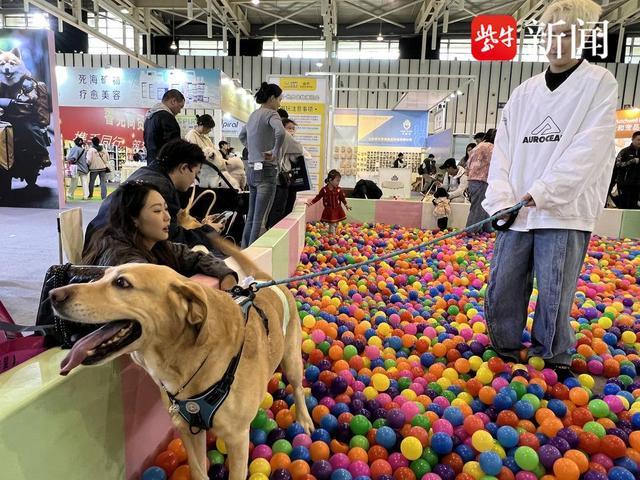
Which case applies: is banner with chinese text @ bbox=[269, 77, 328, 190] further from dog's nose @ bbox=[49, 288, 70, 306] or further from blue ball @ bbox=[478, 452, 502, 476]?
dog's nose @ bbox=[49, 288, 70, 306]

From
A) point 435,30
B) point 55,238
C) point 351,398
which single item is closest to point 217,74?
point 55,238

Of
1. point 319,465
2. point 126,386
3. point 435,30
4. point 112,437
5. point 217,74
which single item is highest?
point 435,30

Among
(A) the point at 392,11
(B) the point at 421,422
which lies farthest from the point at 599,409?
(A) the point at 392,11

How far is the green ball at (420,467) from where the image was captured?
5.26 ft

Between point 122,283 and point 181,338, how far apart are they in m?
0.20

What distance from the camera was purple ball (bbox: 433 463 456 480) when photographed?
1.58 metres

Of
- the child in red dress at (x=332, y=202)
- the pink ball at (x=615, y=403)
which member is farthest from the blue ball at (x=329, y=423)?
the child in red dress at (x=332, y=202)

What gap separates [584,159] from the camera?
1.85 m

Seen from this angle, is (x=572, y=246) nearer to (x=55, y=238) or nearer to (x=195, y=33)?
(x=55, y=238)

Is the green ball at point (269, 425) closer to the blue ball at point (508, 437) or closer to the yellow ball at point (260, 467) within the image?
the yellow ball at point (260, 467)

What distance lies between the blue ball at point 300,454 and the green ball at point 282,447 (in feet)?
0.06

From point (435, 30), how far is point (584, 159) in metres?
14.1

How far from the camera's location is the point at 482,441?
1.68 meters

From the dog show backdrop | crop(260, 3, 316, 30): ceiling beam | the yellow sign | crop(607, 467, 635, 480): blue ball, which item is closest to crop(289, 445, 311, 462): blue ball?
crop(607, 467, 635, 480): blue ball
